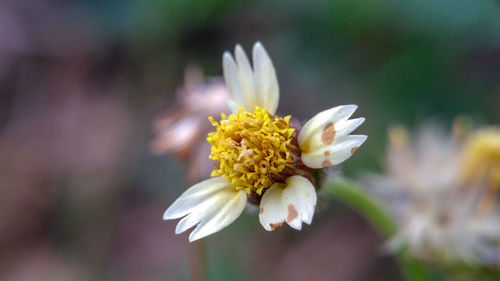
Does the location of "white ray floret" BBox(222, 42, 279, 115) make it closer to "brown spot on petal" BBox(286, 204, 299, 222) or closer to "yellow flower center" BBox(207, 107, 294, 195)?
"yellow flower center" BBox(207, 107, 294, 195)

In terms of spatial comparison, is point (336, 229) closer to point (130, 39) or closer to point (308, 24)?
point (308, 24)

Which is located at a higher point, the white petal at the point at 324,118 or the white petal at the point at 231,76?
the white petal at the point at 231,76

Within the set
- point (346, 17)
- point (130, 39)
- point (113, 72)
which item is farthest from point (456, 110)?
point (113, 72)

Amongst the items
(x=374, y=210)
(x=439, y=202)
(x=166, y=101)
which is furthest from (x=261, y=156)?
(x=166, y=101)

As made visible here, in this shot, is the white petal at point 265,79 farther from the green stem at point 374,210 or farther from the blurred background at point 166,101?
the blurred background at point 166,101

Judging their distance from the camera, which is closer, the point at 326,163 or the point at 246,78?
the point at 326,163

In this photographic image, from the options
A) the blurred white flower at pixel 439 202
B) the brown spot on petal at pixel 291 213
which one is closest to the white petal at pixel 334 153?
the brown spot on petal at pixel 291 213

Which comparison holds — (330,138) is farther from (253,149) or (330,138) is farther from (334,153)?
(253,149)

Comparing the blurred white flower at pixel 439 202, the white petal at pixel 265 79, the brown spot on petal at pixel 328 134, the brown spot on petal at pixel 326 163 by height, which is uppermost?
the white petal at pixel 265 79
